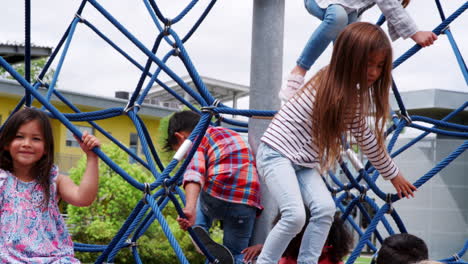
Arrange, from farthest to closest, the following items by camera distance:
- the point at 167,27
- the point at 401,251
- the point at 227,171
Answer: the point at 167,27, the point at 227,171, the point at 401,251

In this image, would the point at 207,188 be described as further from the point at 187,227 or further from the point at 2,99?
the point at 2,99

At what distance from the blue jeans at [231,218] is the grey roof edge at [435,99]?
8.89 meters

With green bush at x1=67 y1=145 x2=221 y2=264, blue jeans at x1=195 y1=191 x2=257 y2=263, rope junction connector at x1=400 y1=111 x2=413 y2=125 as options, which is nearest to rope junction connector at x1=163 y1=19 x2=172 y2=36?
blue jeans at x1=195 y1=191 x2=257 y2=263

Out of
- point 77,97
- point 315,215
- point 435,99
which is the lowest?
point 315,215

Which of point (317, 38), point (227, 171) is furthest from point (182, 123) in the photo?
point (317, 38)

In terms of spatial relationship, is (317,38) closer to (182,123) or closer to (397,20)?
(397,20)

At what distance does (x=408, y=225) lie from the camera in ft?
39.5

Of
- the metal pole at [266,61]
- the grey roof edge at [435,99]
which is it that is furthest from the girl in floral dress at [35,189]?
the grey roof edge at [435,99]

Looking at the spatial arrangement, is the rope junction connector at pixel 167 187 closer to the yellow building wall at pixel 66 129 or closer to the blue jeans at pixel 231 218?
the blue jeans at pixel 231 218

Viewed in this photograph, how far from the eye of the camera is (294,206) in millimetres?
2084

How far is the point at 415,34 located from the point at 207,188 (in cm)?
96

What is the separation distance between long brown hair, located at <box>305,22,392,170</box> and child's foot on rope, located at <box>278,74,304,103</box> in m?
0.32

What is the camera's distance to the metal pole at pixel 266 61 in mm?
2632

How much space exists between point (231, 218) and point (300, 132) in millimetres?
622
